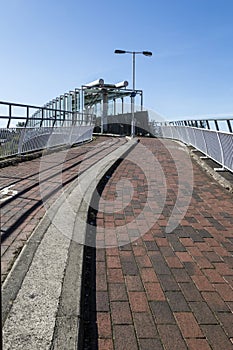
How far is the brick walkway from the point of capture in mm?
2285

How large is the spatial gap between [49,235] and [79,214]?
92 centimetres

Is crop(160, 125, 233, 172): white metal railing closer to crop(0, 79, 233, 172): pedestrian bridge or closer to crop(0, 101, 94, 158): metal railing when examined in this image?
crop(0, 79, 233, 172): pedestrian bridge

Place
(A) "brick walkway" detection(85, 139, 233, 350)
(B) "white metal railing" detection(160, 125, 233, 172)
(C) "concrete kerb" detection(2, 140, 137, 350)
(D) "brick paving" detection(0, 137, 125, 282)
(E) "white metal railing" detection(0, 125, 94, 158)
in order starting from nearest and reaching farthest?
(C) "concrete kerb" detection(2, 140, 137, 350)
(A) "brick walkway" detection(85, 139, 233, 350)
(D) "brick paving" detection(0, 137, 125, 282)
(B) "white metal railing" detection(160, 125, 233, 172)
(E) "white metal railing" detection(0, 125, 94, 158)

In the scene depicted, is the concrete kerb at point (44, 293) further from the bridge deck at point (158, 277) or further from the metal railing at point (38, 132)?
the metal railing at point (38, 132)

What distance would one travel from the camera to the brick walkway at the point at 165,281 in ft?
7.50

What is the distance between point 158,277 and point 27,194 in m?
3.10

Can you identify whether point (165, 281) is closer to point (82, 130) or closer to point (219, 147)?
point (219, 147)

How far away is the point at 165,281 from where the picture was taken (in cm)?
302

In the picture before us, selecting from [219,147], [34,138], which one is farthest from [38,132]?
[219,147]

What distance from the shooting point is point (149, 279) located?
3.05 m

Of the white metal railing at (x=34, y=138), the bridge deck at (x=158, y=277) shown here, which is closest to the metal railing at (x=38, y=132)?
the white metal railing at (x=34, y=138)

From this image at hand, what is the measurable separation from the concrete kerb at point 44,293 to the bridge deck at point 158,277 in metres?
0.14

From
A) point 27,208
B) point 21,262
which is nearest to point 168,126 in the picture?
point 27,208

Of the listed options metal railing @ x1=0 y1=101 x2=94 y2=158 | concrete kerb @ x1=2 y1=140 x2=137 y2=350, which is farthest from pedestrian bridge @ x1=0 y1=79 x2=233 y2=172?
concrete kerb @ x1=2 y1=140 x2=137 y2=350
